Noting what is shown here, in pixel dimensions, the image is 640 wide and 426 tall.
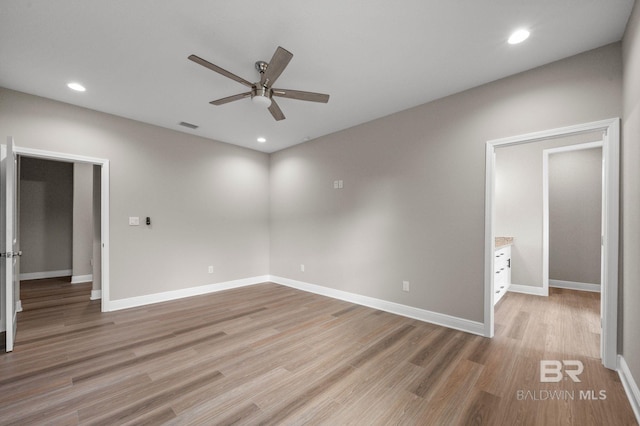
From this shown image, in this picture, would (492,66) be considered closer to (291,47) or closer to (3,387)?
(291,47)

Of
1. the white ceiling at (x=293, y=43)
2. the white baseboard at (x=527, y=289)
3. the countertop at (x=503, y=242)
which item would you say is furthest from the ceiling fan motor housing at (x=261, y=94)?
the white baseboard at (x=527, y=289)

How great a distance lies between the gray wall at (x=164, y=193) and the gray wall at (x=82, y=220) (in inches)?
99.3

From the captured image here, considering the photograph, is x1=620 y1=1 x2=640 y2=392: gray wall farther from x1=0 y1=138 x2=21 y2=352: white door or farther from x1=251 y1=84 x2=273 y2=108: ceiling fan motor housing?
x1=0 y1=138 x2=21 y2=352: white door

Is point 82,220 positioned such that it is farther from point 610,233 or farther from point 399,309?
point 610,233

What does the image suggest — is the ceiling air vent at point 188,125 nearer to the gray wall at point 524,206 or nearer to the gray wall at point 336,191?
the gray wall at point 336,191

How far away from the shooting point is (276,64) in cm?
198

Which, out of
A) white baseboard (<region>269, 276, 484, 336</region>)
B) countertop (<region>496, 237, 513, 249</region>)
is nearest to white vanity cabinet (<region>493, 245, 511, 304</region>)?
countertop (<region>496, 237, 513, 249</region>)

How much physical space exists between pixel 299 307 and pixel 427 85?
11.2ft

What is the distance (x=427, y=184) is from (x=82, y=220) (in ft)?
22.5

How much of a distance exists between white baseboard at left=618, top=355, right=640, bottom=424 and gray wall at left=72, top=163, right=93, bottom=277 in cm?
806

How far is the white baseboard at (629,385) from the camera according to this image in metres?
1.65

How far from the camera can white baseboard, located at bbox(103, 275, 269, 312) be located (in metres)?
3.71

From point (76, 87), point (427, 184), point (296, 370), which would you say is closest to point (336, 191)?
point (427, 184)

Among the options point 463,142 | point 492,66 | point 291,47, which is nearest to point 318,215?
point 463,142
